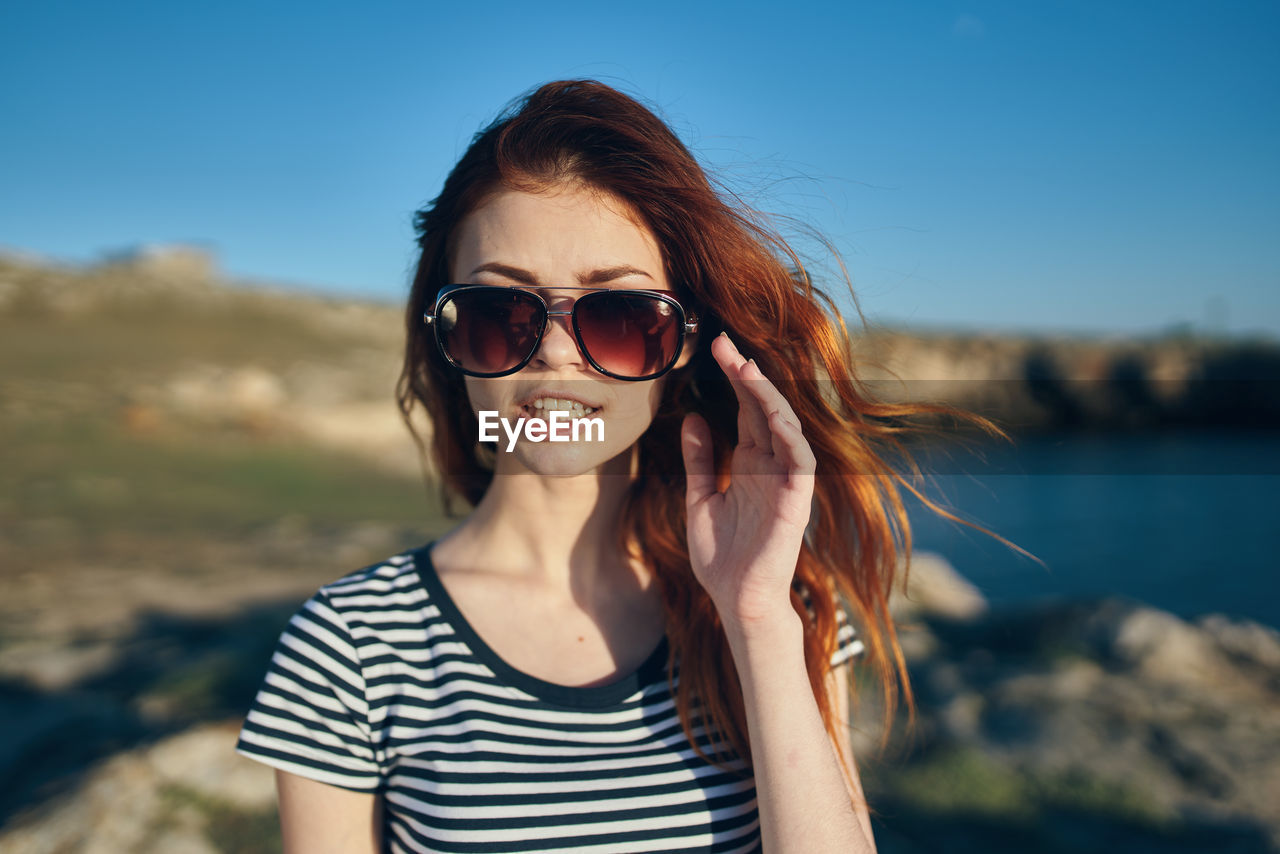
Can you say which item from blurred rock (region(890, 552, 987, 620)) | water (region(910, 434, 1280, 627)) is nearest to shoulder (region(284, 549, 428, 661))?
water (region(910, 434, 1280, 627))

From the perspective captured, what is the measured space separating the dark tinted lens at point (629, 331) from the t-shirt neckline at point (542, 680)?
0.65 metres

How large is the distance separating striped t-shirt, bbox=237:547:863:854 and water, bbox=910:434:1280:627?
103cm

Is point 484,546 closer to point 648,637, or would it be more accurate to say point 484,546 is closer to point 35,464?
point 648,637

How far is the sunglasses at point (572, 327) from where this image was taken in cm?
164

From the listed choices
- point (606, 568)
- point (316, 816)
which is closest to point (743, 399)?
point (606, 568)

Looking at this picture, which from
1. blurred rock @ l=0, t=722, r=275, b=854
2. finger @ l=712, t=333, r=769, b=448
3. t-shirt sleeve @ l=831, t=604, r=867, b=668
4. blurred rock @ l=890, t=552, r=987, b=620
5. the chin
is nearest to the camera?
finger @ l=712, t=333, r=769, b=448

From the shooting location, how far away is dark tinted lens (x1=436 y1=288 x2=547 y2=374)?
5.37 feet

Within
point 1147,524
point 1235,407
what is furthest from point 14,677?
point 1235,407

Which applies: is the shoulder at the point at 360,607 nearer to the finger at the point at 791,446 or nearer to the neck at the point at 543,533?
the neck at the point at 543,533

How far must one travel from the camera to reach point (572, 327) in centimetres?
164

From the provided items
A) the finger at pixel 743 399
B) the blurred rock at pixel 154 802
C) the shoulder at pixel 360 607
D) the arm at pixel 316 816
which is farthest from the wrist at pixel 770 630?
the blurred rock at pixel 154 802

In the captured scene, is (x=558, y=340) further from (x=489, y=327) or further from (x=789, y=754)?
(x=789, y=754)

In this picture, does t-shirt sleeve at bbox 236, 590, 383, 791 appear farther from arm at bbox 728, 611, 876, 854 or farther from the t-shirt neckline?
arm at bbox 728, 611, 876, 854

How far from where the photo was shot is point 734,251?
1719 millimetres
